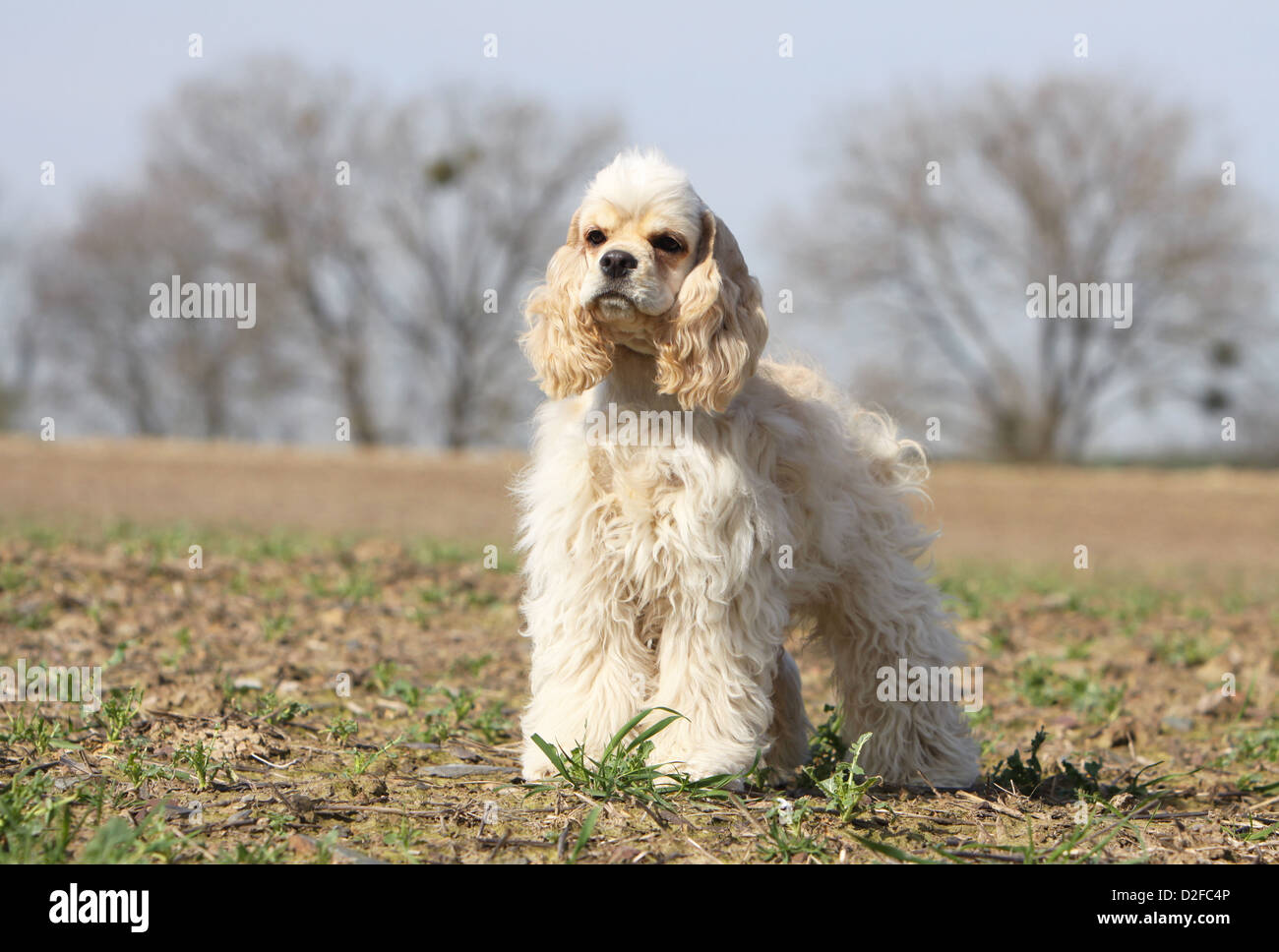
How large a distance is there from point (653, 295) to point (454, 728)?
93.9 inches

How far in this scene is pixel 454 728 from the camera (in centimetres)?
558

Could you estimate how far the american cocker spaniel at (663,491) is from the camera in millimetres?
4383

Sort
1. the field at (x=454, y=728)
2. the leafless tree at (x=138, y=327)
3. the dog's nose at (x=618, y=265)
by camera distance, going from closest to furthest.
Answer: the field at (x=454, y=728) → the dog's nose at (x=618, y=265) → the leafless tree at (x=138, y=327)

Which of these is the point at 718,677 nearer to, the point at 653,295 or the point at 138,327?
the point at 653,295

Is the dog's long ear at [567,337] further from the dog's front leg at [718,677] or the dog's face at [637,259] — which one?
the dog's front leg at [718,677]

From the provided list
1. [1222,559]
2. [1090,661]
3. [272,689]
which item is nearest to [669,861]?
[272,689]

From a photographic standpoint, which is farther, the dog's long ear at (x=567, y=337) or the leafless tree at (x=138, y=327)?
the leafless tree at (x=138, y=327)

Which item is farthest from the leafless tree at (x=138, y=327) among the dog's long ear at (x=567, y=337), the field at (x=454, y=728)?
the dog's long ear at (x=567, y=337)

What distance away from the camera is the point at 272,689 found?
6.08 m

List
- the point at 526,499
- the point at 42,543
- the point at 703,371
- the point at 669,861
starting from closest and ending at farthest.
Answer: the point at 669,861
the point at 703,371
the point at 526,499
the point at 42,543

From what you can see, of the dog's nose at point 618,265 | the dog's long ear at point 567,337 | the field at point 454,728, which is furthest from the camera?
the dog's long ear at point 567,337

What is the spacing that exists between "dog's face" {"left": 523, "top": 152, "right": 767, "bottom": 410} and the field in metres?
1.44
